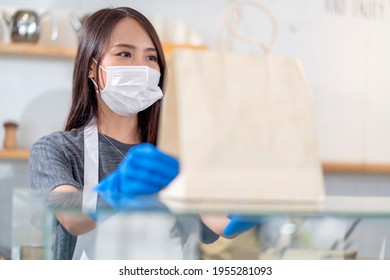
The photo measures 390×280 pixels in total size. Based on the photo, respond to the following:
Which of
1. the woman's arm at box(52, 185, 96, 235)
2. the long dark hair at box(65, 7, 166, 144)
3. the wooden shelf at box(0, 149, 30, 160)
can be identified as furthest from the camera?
the wooden shelf at box(0, 149, 30, 160)

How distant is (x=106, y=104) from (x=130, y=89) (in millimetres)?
81

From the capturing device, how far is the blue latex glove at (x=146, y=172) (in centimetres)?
59

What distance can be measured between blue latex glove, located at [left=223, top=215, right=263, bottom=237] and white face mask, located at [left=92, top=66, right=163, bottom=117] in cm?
64

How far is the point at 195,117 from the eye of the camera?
527 mm

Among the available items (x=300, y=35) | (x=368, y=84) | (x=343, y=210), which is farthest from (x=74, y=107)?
(x=368, y=84)

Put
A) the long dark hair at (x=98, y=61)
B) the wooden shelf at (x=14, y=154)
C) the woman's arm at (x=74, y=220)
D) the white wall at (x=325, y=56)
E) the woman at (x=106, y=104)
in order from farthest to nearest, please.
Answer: the white wall at (x=325, y=56) < the wooden shelf at (x=14, y=154) < the long dark hair at (x=98, y=61) < the woman at (x=106, y=104) < the woman's arm at (x=74, y=220)

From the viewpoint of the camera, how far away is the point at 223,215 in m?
0.51

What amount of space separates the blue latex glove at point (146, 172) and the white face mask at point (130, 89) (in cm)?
57

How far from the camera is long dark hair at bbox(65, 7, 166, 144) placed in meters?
1.17

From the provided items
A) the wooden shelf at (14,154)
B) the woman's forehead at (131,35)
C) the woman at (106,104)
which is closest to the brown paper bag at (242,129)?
the woman at (106,104)

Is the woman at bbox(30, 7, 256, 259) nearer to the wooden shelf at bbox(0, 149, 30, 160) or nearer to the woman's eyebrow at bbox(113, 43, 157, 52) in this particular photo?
the woman's eyebrow at bbox(113, 43, 157, 52)

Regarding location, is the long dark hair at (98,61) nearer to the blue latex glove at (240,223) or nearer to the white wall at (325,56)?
the blue latex glove at (240,223)

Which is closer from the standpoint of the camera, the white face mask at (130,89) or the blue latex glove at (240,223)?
the blue latex glove at (240,223)

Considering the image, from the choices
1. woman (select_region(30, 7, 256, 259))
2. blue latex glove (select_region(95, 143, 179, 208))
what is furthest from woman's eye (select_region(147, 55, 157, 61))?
blue latex glove (select_region(95, 143, 179, 208))
